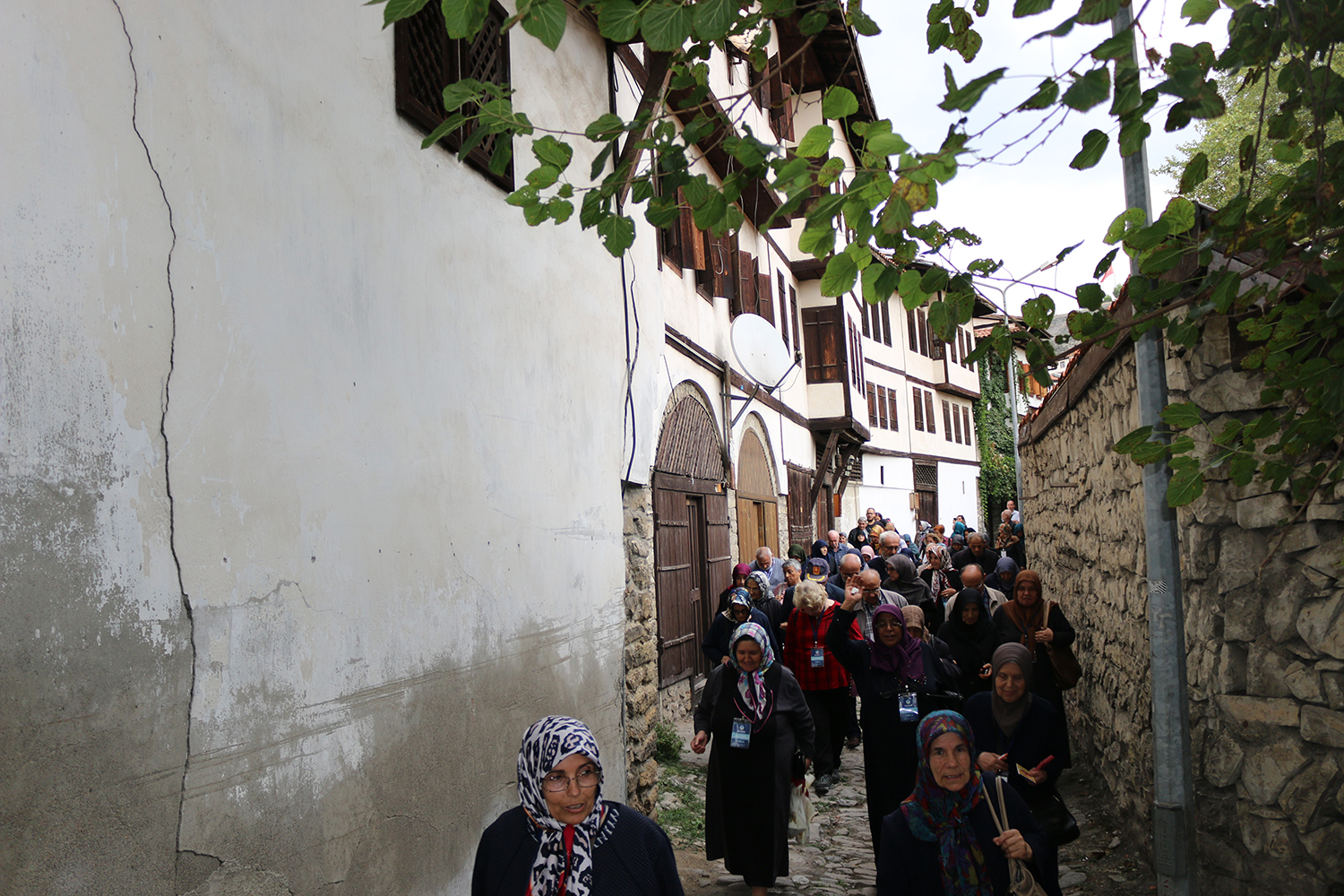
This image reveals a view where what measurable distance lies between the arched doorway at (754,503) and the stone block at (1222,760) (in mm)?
8290

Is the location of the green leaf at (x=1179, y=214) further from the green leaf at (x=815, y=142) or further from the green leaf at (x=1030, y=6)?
the green leaf at (x=815, y=142)

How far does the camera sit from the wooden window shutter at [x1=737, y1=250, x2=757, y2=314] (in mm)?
13320

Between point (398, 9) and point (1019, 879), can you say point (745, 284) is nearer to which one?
point (1019, 879)

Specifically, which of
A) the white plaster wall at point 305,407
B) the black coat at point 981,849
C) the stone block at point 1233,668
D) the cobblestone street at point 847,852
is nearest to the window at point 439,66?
the white plaster wall at point 305,407

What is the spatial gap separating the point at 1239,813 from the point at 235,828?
4184mm

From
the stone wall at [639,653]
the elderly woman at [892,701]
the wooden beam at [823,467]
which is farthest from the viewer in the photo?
the wooden beam at [823,467]

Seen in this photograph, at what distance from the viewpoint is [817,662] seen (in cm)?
801

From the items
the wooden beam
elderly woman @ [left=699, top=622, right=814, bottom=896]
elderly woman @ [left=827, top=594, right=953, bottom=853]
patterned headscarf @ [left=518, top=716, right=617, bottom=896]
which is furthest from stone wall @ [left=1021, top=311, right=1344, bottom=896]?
the wooden beam

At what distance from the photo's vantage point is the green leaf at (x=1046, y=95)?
2242 mm

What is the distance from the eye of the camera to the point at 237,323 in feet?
10.7

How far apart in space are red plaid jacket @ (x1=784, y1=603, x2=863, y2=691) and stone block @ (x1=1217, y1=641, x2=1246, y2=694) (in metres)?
3.68

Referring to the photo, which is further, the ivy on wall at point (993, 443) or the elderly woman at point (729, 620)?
the ivy on wall at point (993, 443)

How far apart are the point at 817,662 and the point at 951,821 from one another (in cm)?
464

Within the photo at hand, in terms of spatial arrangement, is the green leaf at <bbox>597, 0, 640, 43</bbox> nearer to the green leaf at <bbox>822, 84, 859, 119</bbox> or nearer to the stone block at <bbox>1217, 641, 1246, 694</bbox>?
the green leaf at <bbox>822, 84, 859, 119</bbox>
